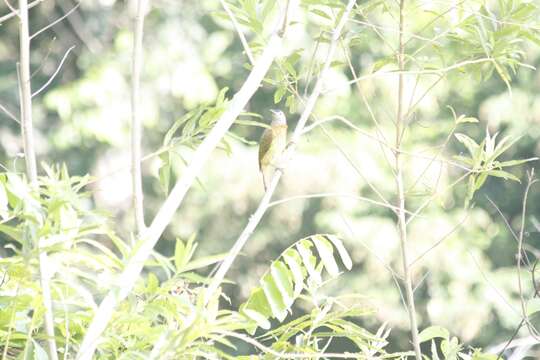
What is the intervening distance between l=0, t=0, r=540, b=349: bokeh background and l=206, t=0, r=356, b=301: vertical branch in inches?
193

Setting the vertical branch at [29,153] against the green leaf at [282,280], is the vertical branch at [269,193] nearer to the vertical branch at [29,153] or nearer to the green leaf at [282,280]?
the green leaf at [282,280]

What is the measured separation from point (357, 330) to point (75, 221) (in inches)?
20.1

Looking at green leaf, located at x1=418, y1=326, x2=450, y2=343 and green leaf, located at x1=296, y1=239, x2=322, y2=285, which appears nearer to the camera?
green leaf, located at x1=296, y1=239, x2=322, y2=285

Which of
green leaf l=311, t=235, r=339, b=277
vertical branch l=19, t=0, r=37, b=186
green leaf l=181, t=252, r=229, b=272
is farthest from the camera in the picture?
green leaf l=311, t=235, r=339, b=277

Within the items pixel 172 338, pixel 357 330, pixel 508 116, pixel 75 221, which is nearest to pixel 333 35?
pixel 357 330

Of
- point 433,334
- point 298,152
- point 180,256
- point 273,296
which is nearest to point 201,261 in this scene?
point 180,256

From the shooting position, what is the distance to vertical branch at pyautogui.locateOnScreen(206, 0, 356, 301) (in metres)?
1.51

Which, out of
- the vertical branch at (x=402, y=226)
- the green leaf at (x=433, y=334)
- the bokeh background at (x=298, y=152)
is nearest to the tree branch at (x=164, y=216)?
the vertical branch at (x=402, y=226)

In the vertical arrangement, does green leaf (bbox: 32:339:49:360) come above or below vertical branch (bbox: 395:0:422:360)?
above

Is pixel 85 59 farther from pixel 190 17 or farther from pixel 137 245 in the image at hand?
pixel 137 245

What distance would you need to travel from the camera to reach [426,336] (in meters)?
1.88

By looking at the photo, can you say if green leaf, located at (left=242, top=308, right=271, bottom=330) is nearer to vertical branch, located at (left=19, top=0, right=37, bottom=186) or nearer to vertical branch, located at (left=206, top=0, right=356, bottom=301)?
vertical branch, located at (left=206, top=0, right=356, bottom=301)

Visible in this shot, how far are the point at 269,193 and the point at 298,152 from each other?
561 cm

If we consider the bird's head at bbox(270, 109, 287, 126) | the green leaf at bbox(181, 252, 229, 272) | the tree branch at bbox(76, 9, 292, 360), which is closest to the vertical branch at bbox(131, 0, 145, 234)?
the tree branch at bbox(76, 9, 292, 360)
